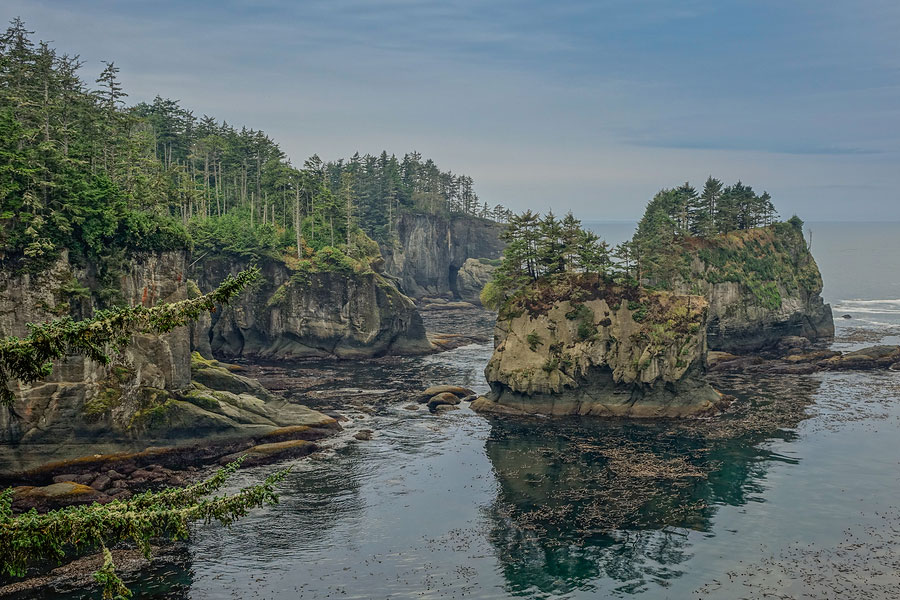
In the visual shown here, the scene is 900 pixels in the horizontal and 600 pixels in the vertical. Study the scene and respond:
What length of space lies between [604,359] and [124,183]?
50.3 meters

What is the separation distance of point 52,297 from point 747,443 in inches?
2144

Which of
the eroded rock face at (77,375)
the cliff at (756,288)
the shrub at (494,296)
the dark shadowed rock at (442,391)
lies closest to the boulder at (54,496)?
the eroded rock face at (77,375)

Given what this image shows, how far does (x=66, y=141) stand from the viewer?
63188 mm

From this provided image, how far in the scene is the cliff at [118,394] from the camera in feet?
159

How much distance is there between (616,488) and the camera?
50.1 m

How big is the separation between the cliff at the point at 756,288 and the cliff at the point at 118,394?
59050 mm

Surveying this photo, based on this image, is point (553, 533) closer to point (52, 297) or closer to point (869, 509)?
point (869, 509)

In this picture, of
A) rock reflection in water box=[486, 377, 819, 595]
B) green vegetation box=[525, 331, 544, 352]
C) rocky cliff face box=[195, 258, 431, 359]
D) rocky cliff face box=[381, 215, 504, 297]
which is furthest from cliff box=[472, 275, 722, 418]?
rocky cliff face box=[381, 215, 504, 297]

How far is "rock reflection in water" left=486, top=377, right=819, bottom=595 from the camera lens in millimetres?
39312

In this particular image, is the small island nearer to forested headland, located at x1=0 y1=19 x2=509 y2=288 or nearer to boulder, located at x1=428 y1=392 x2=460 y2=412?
boulder, located at x1=428 y1=392 x2=460 y2=412

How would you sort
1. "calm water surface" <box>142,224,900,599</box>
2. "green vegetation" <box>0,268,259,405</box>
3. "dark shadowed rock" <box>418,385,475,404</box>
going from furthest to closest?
1. "dark shadowed rock" <box>418,385,475,404</box>
2. "calm water surface" <box>142,224,900,599</box>
3. "green vegetation" <box>0,268,259,405</box>

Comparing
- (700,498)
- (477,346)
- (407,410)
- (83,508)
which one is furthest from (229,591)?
(477,346)

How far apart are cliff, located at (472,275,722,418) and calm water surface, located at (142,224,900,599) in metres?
3.71

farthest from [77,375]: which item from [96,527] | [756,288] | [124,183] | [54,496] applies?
[756,288]
